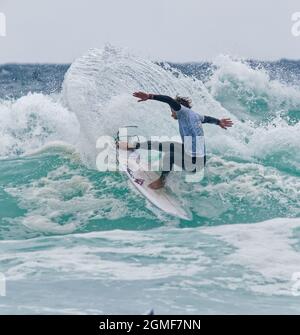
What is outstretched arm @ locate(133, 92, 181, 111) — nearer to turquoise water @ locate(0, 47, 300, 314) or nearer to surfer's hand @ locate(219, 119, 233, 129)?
surfer's hand @ locate(219, 119, 233, 129)

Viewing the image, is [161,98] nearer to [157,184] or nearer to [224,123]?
[224,123]

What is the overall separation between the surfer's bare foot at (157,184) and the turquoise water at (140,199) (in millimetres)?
114

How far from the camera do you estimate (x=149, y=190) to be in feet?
28.2

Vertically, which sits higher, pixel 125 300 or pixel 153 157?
pixel 153 157

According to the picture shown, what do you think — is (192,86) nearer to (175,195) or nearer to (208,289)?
(175,195)

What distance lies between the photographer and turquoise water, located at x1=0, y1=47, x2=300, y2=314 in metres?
7.05

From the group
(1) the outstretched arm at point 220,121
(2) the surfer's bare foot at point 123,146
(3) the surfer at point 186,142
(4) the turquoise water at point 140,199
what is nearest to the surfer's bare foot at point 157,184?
(3) the surfer at point 186,142

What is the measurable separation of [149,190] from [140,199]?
202 mm

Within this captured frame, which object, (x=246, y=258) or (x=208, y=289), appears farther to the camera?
(x=246, y=258)

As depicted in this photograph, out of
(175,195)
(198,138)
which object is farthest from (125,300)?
(198,138)

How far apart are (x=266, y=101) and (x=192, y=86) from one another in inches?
43.8

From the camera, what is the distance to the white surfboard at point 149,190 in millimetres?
8422

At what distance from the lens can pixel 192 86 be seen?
9.66 metres

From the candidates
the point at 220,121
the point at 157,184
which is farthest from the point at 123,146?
the point at 220,121
